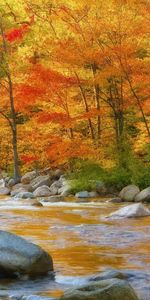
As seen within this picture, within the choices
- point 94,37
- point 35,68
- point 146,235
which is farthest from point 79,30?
point 146,235

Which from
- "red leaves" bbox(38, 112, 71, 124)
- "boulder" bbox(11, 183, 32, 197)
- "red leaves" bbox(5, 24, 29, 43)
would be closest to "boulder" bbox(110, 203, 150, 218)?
"boulder" bbox(11, 183, 32, 197)

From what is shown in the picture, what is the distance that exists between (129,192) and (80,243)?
7.74 m

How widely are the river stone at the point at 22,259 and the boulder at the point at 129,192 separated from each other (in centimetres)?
938

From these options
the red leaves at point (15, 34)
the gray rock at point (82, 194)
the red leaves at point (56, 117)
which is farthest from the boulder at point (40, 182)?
the red leaves at point (15, 34)

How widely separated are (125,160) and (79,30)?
484 cm

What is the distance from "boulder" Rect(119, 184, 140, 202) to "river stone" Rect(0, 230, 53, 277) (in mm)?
9379

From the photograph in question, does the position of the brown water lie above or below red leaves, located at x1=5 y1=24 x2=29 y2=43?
below

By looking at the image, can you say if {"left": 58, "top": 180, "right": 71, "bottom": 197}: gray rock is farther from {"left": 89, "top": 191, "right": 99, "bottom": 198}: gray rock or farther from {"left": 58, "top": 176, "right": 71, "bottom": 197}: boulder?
{"left": 89, "top": 191, "right": 99, "bottom": 198}: gray rock

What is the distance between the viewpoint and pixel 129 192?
16297mm

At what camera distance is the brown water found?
6.33m

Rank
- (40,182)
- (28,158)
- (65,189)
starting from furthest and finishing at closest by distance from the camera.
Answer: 1. (28,158)
2. (40,182)
3. (65,189)

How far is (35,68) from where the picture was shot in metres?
20.5

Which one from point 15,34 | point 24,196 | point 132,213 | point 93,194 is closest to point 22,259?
point 132,213

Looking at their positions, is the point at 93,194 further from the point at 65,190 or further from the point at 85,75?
the point at 85,75
